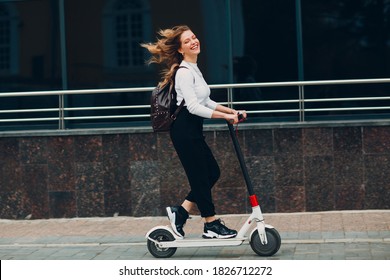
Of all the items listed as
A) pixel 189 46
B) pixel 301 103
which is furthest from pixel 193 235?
pixel 301 103

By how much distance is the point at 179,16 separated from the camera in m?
14.1

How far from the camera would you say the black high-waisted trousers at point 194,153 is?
902cm

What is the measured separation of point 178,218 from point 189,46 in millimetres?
1651

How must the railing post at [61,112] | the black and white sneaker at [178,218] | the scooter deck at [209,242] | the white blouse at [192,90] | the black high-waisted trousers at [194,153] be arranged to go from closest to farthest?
the white blouse at [192,90] < the scooter deck at [209,242] < the black high-waisted trousers at [194,153] < the black and white sneaker at [178,218] < the railing post at [61,112]

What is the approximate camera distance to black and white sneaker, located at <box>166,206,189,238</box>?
9.12m

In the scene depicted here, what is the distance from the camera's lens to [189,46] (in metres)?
9.12

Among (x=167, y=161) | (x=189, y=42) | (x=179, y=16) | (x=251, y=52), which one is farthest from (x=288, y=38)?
(x=189, y=42)

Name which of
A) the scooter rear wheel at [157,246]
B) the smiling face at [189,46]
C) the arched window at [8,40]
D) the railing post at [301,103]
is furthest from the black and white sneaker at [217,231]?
the arched window at [8,40]

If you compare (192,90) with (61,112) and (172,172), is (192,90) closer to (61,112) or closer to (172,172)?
(172,172)

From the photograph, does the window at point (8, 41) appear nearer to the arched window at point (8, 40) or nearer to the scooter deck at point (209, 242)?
the arched window at point (8, 40)

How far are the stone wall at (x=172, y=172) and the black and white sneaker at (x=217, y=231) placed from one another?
11.2 ft

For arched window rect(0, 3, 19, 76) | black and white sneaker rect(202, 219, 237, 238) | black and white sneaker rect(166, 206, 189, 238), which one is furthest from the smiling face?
arched window rect(0, 3, 19, 76)

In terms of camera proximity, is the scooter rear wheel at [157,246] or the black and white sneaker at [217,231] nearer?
A: the black and white sneaker at [217,231]

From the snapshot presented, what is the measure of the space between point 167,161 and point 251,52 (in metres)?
2.35
